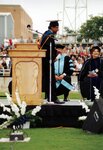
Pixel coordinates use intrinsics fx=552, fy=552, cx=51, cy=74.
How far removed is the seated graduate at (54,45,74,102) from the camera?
464 inches

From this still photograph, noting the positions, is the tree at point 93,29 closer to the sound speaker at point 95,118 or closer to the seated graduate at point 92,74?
the seated graduate at point 92,74

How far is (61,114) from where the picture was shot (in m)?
10.1

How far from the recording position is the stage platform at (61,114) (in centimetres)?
1000

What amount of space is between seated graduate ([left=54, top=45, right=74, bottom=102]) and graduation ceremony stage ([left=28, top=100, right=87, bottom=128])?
4.90 ft

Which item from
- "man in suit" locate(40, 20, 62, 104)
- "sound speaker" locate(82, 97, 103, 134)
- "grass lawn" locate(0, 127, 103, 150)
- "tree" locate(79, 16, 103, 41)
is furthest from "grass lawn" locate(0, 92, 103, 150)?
"tree" locate(79, 16, 103, 41)

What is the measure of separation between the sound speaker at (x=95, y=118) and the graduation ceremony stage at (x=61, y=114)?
0.63 m

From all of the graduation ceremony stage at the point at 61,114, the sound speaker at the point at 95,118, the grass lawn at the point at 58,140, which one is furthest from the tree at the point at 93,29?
the sound speaker at the point at 95,118

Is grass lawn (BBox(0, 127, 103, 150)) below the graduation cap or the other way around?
below

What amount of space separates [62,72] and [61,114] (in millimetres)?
2088

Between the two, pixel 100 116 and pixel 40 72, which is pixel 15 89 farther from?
pixel 100 116

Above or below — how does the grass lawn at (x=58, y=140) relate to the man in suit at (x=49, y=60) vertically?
A: below

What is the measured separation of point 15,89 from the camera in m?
10.2

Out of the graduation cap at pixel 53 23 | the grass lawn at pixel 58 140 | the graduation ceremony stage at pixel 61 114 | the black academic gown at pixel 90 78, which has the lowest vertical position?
the grass lawn at pixel 58 140

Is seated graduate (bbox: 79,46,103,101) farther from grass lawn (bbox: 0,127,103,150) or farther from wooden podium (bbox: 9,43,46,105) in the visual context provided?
grass lawn (bbox: 0,127,103,150)
